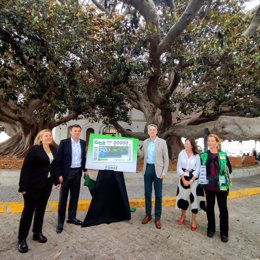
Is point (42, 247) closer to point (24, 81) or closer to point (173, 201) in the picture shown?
point (173, 201)

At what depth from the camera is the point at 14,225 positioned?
4.60m

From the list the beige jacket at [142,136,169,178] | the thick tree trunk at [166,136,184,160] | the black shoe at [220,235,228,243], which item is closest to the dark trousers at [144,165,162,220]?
the beige jacket at [142,136,169,178]

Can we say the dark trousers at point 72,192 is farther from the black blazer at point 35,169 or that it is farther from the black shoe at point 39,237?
the black blazer at point 35,169

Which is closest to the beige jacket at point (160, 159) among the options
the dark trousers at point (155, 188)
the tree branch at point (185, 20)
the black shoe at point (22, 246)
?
the dark trousers at point (155, 188)

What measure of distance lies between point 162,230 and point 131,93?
30.4 feet

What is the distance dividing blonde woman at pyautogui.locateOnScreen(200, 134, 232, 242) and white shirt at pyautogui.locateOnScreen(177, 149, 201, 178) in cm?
18

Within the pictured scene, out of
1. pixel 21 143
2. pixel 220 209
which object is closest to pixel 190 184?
pixel 220 209

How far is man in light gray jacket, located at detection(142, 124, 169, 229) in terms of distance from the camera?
4.73 metres

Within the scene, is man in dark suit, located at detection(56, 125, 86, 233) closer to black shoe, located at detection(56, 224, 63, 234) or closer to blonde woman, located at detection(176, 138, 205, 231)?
black shoe, located at detection(56, 224, 63, 234)

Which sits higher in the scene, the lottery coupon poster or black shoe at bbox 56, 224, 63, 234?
the lottery coupon poster

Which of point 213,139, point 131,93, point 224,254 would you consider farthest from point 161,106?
point 224,254

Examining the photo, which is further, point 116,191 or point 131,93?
point 131,93

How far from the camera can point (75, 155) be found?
15.1 ft

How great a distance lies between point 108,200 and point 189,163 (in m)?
1.83
